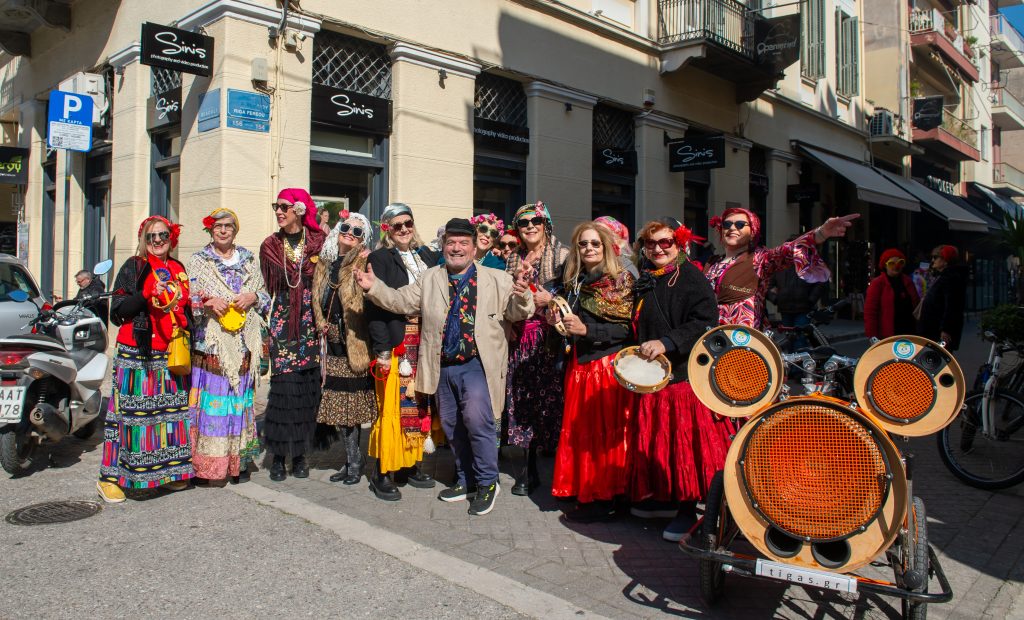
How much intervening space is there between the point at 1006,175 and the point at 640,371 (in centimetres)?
4199

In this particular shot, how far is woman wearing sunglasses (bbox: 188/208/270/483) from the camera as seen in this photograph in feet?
16.7

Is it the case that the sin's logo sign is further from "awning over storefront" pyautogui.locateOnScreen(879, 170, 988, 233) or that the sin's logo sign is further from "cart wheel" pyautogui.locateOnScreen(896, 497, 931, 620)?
"awning over storefront" pyautogui.locateOnScreen(879, 170, 988, 233)

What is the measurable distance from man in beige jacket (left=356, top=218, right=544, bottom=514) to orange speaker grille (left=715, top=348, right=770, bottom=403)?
5.34 feet

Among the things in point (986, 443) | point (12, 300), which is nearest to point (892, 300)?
point (986, 443)

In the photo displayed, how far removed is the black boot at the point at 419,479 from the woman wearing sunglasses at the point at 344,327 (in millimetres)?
524

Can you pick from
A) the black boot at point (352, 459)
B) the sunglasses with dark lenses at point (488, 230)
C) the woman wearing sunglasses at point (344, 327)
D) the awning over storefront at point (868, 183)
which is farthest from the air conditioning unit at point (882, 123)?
the black boot at point (352, 459)

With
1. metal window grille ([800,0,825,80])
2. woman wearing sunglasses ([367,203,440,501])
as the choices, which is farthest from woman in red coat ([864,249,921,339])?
metal window grille ([800,0,825,80])

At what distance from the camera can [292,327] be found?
5289 mm

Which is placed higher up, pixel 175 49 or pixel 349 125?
pixel 175 49

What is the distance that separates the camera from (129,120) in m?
11.0

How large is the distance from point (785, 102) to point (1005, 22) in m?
25.0

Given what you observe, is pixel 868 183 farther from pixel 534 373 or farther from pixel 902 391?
pixel 902 391

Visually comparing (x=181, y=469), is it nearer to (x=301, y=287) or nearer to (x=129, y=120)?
(x=301, y=287)

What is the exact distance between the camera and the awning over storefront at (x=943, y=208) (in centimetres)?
2200
